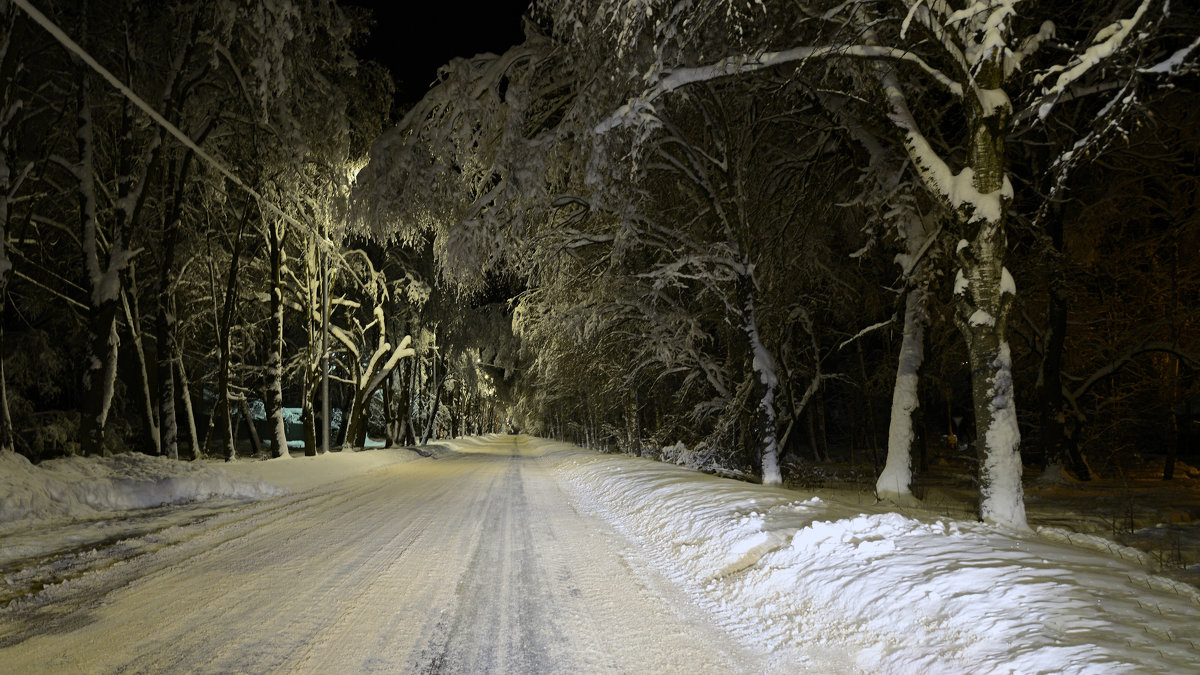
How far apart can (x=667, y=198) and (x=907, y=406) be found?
8294mm

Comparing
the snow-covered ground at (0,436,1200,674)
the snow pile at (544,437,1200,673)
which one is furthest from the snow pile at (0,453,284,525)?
the snow pile at (544,437,1200,673)

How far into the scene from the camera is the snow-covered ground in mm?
3801

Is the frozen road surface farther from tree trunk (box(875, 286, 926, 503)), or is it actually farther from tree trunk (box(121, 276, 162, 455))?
tree trunk (box(121, 276, 162, 455))

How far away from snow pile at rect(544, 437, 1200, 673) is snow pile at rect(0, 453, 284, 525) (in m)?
9.24

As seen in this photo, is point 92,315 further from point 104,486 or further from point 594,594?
point 594,594

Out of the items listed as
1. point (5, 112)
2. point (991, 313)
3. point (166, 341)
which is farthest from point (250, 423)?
point (991, 313)

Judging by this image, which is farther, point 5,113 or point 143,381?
point 143,381

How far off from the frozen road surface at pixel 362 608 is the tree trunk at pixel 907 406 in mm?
5197

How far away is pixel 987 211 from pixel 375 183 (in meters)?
8.33

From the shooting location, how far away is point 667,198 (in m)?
16.2

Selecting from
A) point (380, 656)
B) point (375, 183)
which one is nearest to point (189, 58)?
point (375, 183)

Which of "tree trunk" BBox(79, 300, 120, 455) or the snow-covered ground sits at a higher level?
"tree trunk" BBox(79, 300, 120, 455)

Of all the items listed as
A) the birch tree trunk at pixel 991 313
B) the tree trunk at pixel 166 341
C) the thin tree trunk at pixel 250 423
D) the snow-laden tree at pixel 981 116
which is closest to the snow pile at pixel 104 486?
the tree trunk at pixel 166 341

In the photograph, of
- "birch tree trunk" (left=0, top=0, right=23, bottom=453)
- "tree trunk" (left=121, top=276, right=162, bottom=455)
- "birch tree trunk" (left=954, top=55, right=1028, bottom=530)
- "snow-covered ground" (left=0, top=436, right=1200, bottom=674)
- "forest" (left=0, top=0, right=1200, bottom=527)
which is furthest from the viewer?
"tree trunk" (left=121, top=276, right=162, bottom=455)
